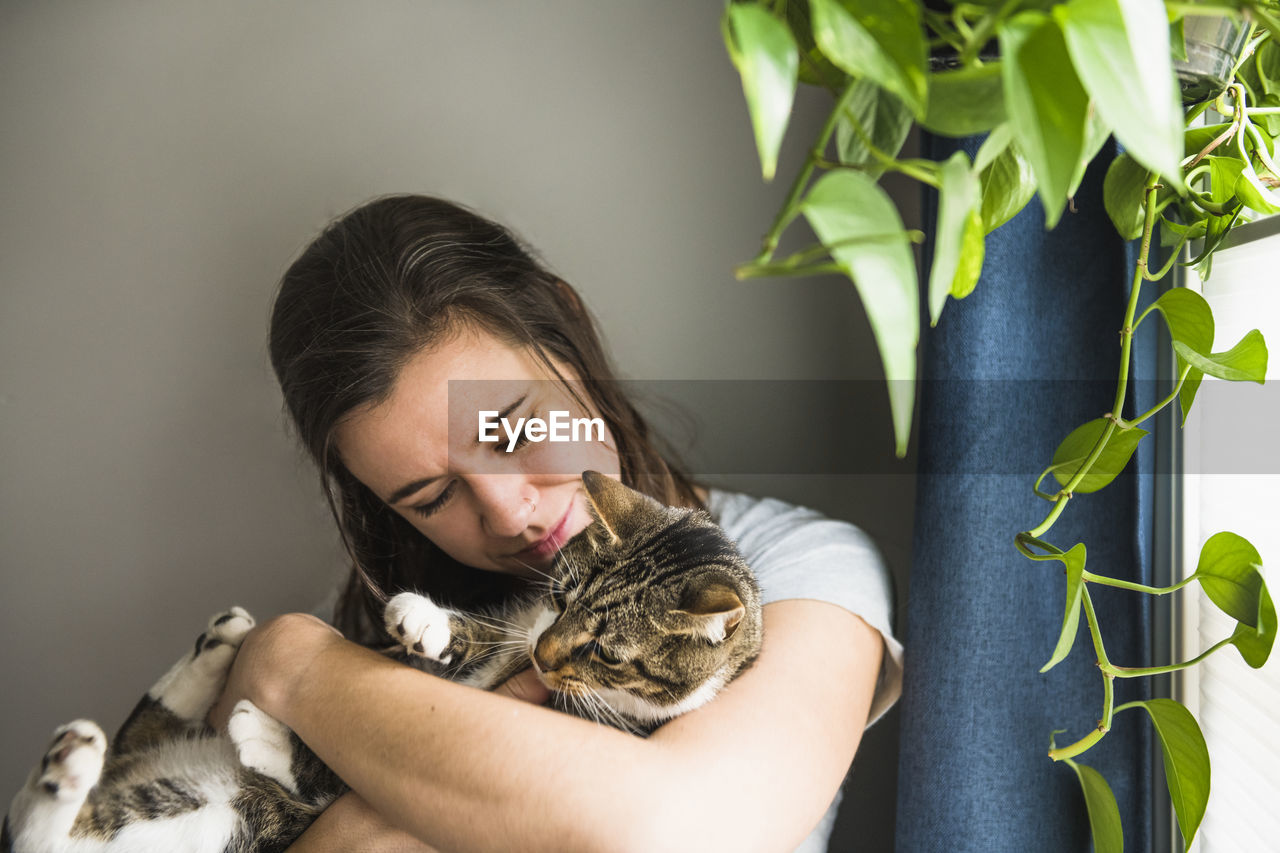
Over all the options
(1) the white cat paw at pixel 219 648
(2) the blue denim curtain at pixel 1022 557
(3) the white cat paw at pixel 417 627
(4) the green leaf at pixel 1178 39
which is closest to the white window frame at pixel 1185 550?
(2) the blue denim curtain at pixel 1022 557

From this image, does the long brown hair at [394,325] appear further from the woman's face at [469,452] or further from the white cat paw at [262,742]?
the white cat paw at [262,742]

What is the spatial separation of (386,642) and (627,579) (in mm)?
497

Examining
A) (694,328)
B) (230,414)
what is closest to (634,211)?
(694,328)

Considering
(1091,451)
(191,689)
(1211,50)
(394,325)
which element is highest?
(1211,50)

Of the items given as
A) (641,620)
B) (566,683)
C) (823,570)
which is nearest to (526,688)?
(566,683)

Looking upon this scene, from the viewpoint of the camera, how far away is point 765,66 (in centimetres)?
27

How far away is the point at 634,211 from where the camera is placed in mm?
1311

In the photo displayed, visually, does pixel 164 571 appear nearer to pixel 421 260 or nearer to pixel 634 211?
pixel 421 260

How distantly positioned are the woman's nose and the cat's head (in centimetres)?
9

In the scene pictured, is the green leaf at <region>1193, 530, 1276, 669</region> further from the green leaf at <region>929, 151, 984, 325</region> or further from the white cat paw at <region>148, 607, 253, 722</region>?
the white cat paw at <region>148, 607, 253, 722</region>

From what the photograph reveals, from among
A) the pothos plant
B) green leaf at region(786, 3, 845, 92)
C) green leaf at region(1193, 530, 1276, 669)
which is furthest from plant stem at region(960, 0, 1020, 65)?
green leaf at region(1193, 530, 1276, 669)

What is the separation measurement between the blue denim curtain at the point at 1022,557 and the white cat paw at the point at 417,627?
2.05ft

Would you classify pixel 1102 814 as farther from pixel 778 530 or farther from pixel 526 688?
pixel 526 688

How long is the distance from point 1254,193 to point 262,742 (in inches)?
43.7
